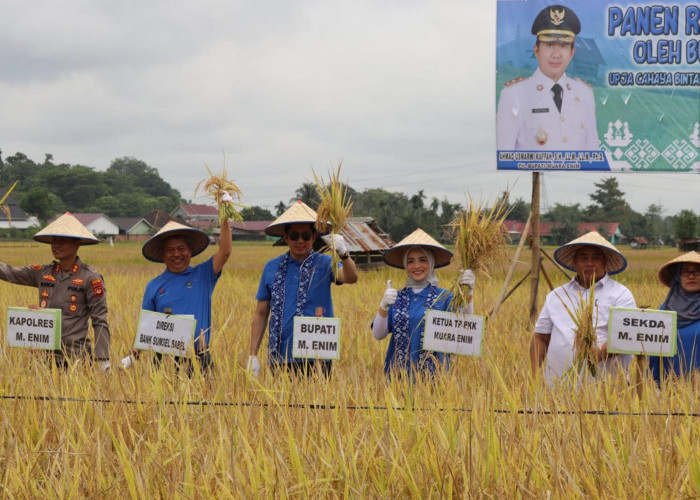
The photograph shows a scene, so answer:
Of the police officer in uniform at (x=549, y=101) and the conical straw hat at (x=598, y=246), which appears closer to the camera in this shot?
the conical straw hat at (x=598, y=246)

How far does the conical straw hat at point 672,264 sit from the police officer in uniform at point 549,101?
340 cm

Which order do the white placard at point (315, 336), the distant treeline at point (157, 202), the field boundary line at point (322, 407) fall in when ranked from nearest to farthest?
the field boundary line at point (322, 407) → the white placard at point (315, 336) → the distant treeline at point (157, 202)

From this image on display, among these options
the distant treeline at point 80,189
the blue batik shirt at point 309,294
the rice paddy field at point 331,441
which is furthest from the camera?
the distant treeline at point 80,189

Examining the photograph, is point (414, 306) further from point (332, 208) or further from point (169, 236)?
point (169, 236)

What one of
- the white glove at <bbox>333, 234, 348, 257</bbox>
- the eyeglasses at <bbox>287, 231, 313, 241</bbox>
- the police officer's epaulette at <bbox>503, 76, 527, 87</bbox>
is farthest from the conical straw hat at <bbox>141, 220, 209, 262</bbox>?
the police officer's epaulette at <bbox>503, 76, 527, 87</bbox>

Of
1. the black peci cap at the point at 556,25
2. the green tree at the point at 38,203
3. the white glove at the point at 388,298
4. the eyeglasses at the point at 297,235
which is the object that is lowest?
the white glove at the point at 388,298

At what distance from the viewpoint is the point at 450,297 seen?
12.9ft

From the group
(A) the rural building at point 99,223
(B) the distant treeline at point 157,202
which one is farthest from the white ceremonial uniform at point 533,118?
(A) the rural building at point 99,223

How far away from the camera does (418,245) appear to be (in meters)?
3.96

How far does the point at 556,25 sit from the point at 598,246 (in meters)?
4.32

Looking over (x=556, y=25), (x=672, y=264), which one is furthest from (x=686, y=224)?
(x=672, y=264)

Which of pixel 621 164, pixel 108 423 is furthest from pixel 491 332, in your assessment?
pixel 108 423

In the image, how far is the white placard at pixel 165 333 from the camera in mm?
3812

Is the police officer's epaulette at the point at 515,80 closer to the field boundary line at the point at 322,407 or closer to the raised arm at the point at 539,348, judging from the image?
the raised arm at the point at 539,348
